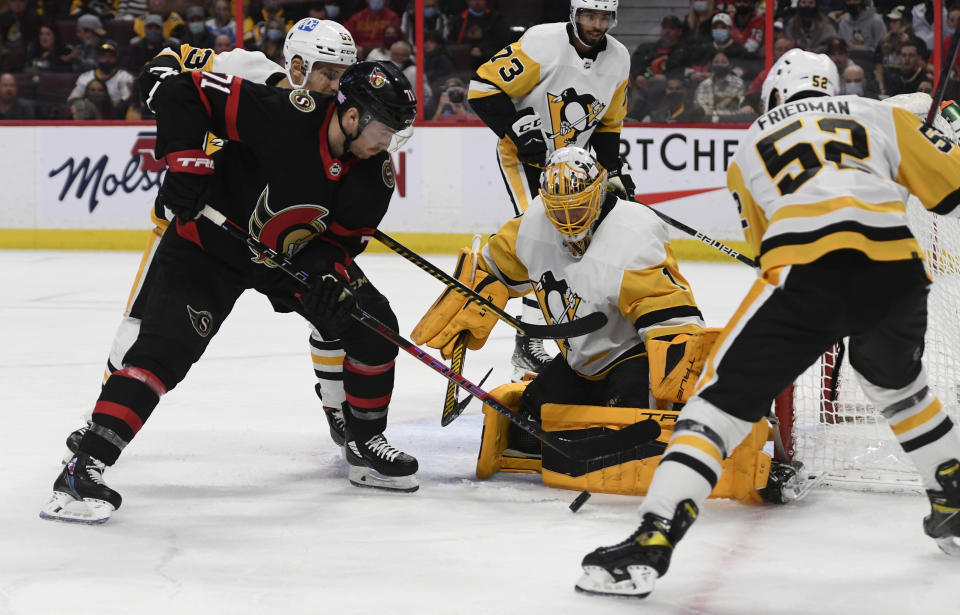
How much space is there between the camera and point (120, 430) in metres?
2.77

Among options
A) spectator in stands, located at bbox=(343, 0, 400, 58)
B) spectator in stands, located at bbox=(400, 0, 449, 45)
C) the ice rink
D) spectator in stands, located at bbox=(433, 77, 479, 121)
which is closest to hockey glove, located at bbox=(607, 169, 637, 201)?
the ice rink

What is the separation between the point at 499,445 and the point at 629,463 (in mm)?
385

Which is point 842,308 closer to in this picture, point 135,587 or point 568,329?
point 568,329

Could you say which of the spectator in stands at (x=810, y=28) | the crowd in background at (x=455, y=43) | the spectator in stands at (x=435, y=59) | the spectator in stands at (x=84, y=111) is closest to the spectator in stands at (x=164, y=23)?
the crowd in background at (x=455, y=43)

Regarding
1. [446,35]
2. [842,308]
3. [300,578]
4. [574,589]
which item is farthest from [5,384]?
[446,35]

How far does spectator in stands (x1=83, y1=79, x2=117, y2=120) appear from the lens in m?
8.25

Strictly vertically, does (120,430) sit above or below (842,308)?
below

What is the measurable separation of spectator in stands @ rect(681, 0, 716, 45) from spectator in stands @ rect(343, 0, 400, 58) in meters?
1.78

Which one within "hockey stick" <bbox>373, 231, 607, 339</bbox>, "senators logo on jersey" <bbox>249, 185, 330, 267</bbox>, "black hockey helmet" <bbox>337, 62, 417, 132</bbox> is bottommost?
"hockey stick" <bbox>373, 231, 607, 339</bbox>

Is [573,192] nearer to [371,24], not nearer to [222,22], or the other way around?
[371,24]

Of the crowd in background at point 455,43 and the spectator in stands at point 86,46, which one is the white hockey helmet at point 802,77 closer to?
the crowd in background at point 455,43

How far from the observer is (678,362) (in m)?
2.93

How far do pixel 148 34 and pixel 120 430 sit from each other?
20.5 ft

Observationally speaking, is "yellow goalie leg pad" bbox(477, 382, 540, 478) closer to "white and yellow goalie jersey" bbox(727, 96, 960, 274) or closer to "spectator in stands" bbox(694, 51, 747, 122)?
"white and yellow goalie jersey" bbox(727, 96, 960, 274)
